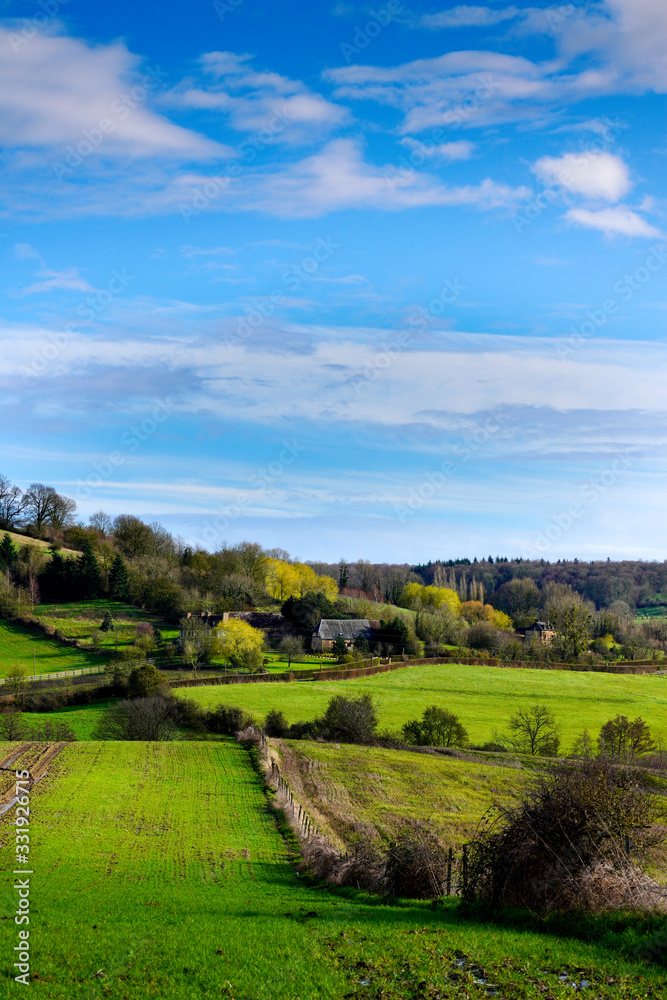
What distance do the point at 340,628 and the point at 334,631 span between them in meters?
0.98

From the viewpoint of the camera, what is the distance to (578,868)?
11836mm

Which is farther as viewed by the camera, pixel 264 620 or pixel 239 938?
pixel 264 620

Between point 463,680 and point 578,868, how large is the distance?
6039 centimetres

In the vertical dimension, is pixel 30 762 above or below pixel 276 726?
above

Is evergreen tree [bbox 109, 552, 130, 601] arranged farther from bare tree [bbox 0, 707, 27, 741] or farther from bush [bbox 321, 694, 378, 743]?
bush [bbox 321, 694, 378, 743]

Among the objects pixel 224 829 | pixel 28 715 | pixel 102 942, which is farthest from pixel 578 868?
pixel 28 715

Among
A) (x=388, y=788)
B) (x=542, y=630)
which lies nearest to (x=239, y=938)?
(x=388, y=788)

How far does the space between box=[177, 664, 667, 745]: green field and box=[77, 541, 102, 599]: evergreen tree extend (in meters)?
43.0

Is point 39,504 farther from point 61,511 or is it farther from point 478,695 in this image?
point 478,695

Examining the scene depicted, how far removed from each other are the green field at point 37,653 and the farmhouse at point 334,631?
26801 millimetres

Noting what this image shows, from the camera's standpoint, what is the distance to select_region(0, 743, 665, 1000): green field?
8.77 metres

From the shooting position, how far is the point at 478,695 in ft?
210

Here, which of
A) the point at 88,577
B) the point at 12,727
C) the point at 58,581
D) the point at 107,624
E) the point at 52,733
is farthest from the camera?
the point at 88,577

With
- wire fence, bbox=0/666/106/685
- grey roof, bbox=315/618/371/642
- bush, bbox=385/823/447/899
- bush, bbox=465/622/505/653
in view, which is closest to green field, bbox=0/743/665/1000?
bush, bbox=385/823/447/899
